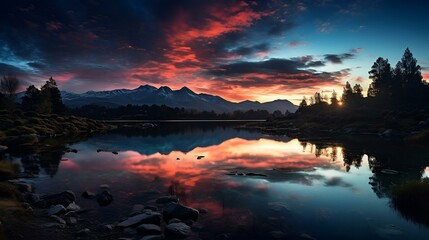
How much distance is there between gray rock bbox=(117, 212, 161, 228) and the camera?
50.4 ft

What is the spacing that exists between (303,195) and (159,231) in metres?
12.9

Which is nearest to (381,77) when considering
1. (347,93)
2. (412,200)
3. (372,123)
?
(347,93)

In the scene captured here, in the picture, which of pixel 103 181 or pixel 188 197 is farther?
pixel 103 181

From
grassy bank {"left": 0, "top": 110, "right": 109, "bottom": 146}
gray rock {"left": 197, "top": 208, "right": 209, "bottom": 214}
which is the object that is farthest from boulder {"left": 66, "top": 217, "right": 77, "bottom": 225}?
grassy bank {"left": 0, "top": 110, "right": 109, "bottom": 146}

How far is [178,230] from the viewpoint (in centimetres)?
1452

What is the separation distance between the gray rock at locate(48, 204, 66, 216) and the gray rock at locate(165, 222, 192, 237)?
23.0 ft

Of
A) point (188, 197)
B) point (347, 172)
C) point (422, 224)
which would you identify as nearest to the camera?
point (422, 224)

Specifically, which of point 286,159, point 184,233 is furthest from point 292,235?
point 286,159

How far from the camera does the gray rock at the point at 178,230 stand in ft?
47.2

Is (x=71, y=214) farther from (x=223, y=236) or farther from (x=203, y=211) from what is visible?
(x=223, y=236)

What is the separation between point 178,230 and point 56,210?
808cm

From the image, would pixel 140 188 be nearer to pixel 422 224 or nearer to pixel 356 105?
pixel 422 224

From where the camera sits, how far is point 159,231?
14758 millimetres

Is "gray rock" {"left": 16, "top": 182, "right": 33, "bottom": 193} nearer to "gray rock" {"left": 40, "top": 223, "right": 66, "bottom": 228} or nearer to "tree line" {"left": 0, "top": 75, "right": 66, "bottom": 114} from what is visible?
"gray rock" {"left": 40, "top": 223, "right": 66, "bottom": 228}
